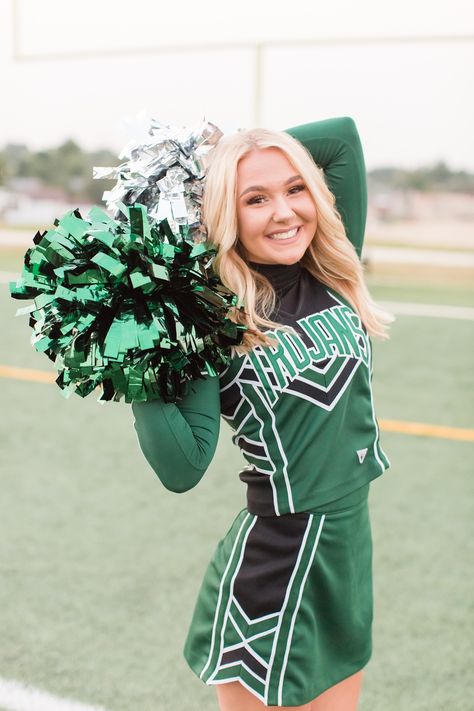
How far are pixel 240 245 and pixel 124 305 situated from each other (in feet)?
1.47

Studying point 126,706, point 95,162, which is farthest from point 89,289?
point 95,162

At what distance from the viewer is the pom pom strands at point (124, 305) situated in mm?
1201

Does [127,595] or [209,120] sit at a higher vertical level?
[209,120]

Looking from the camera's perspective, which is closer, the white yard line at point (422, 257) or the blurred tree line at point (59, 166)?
the white yard line at point (422, 257)

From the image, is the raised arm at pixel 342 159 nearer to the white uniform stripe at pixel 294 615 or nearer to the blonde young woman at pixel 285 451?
the blonde young woman at pixel 285 451

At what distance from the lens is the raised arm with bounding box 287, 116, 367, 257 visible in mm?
1806

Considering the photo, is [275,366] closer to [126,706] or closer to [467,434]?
[126,706]

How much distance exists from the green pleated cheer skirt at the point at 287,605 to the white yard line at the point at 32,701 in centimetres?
79

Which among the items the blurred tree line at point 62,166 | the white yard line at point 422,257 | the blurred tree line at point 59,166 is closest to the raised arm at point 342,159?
the white yard line at point 422,257

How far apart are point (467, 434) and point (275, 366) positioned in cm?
337

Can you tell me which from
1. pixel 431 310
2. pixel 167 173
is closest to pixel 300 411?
pixel 167 173

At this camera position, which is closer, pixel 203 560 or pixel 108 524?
pixel 203 560

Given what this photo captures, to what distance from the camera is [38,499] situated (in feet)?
12.1

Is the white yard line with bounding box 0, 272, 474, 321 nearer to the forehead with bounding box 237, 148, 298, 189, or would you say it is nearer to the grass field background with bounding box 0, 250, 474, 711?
the grass field background with bounding box 0, 250, 474, 711
